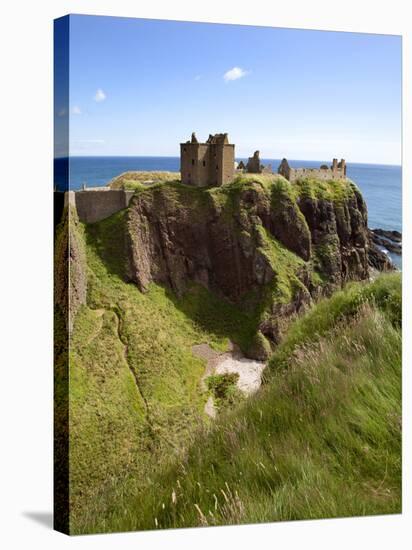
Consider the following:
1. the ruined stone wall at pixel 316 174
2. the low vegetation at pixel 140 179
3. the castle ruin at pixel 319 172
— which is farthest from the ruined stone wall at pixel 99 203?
the ruined stone wall at pixel 316 174

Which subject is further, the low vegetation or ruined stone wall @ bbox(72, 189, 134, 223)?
the low vegetation

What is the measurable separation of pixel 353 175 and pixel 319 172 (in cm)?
139

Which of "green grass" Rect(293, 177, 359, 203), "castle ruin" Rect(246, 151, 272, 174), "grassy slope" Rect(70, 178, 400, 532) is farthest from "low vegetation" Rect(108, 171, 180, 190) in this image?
"green grass" Rect(293, 177, 359, 203)

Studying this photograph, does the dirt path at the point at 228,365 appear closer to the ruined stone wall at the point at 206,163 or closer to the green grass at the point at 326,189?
the green grass at the point at 326,189

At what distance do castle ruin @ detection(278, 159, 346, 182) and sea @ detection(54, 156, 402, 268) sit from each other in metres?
0.21

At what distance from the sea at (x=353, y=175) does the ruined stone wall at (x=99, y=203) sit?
74cm

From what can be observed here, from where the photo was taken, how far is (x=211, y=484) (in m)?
7.36

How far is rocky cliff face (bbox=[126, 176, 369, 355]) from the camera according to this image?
20.1 metres

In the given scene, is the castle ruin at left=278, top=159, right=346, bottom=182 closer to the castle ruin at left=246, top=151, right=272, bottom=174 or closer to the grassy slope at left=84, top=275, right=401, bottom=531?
the castle ruin at left=246, top=151, right=272, bottom=174

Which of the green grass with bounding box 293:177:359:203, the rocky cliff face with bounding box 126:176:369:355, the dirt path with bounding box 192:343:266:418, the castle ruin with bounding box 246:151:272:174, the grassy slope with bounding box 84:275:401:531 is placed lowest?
the dirt path with bounding box 192:343:266:418

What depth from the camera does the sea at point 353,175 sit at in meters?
11.6

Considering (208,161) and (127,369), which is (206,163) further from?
(127,369)

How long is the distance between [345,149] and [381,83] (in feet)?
6.95

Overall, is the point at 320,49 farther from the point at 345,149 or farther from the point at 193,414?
the point at 193,414
